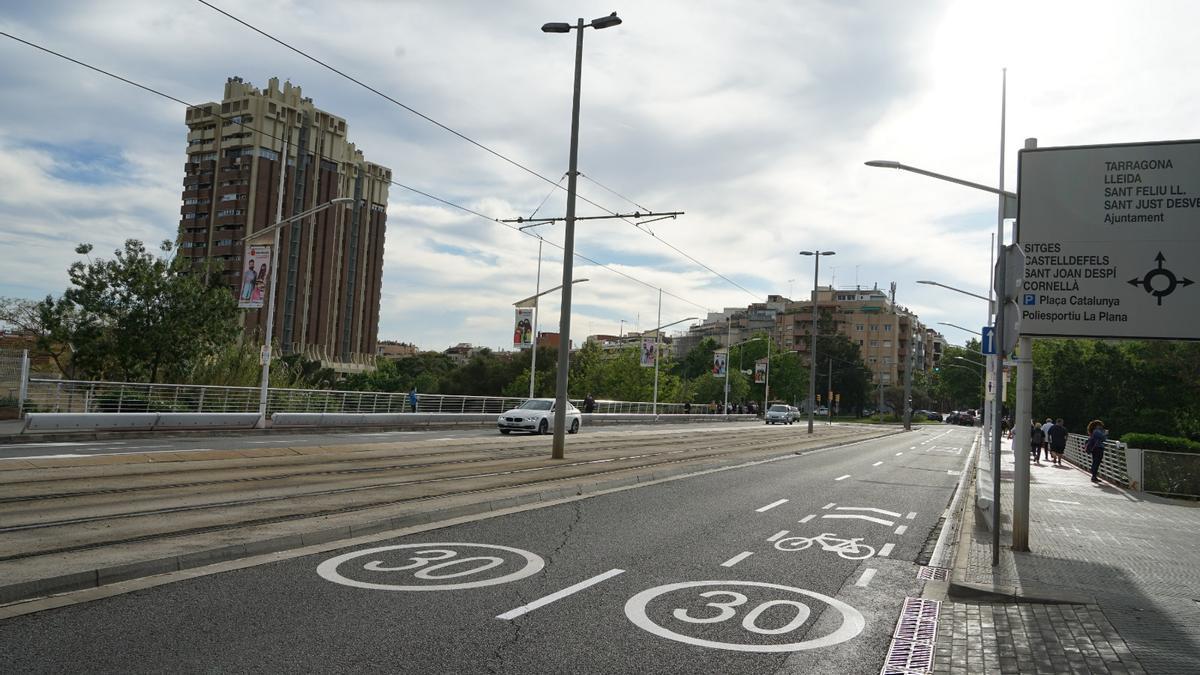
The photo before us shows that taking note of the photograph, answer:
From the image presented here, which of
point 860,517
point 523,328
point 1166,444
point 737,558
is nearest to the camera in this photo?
point 737,558

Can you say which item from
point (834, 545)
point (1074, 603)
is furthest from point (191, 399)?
point (1074, 603)

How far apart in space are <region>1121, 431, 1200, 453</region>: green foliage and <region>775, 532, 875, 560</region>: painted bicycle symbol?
1441 centimetres

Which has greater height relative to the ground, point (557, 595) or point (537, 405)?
point (537, 405)

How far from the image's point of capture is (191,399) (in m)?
30.0

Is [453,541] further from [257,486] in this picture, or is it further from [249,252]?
[249,252]

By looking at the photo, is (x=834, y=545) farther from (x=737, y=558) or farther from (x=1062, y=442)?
(x=1062, y=442)

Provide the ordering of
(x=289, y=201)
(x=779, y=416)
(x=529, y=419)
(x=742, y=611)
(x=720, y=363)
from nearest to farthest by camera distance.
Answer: (x=742, y=611), (x=529, y=419), (x=779, y=416), (x=720, y=363), (x=289, y=201)

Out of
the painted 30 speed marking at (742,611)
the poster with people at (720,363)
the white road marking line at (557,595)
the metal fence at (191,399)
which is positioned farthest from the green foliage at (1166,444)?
the poster with people at (720,363)

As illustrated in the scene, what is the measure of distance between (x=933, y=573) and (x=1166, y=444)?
15943mm

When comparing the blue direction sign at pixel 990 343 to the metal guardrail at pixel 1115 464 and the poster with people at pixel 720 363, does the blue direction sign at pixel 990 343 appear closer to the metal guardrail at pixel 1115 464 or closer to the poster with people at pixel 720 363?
the metal guardrail at pixel 1115 464

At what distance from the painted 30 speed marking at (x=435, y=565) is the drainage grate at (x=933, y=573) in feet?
12.2

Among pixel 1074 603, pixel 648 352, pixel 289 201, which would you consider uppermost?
pixel 289 201

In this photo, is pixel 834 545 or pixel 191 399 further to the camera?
pixel 191 399

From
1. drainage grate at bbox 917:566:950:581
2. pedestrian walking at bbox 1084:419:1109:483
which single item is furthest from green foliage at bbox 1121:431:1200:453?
drainage grate at bbox 917:566:950:581
